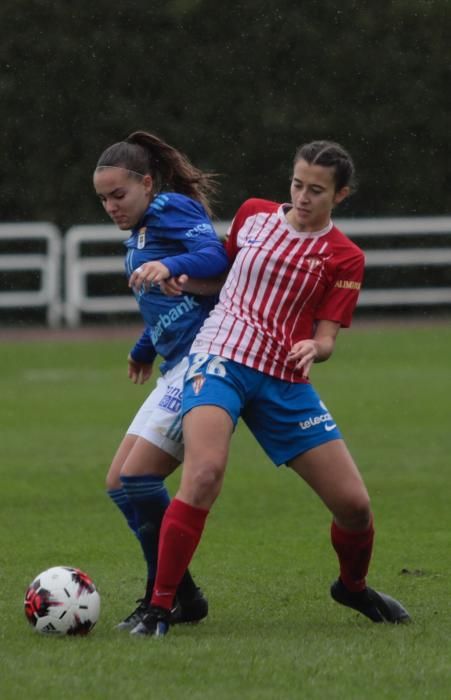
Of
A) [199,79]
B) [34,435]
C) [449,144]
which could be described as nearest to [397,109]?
[449,144]

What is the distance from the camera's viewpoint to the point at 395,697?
5223 millimetres

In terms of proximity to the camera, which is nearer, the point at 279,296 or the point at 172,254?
the point at 279,296

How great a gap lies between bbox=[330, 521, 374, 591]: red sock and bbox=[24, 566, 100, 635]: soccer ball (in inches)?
39.6

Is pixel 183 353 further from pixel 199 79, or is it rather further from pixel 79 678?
pixel 199 79

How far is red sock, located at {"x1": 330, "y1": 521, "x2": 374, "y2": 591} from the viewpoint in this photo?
21.7 feet

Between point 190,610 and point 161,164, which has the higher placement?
point 161,164

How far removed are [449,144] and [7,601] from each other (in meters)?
19.6

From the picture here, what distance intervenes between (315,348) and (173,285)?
0.59 m

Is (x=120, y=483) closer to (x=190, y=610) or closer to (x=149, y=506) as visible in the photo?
(x=149, y=506)

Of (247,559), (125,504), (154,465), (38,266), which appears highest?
(154,465)

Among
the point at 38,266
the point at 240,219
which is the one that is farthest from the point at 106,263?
the point at 240,219

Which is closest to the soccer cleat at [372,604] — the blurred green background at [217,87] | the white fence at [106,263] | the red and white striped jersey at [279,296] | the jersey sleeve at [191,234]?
the red and white striped jersey at [279,296]

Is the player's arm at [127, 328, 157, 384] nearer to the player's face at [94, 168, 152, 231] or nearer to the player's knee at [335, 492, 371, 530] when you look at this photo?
the player's face at [94, 168, 152, 231]

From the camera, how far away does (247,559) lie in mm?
8500
